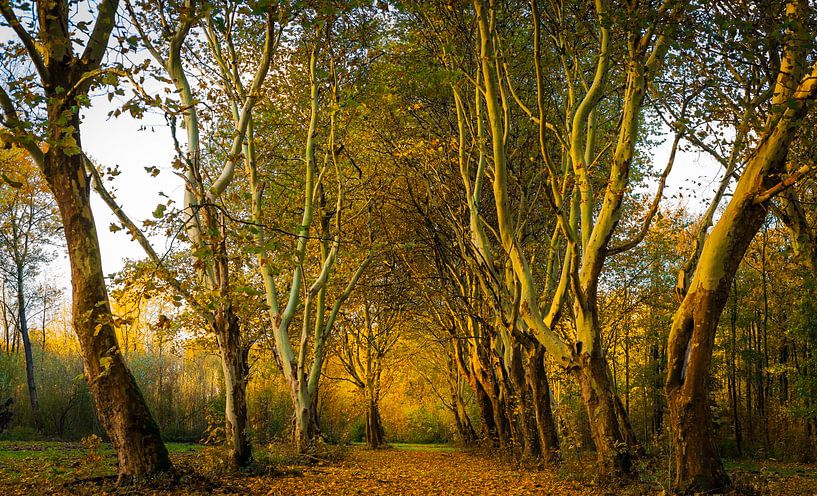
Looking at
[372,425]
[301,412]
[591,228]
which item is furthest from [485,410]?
[591,228]

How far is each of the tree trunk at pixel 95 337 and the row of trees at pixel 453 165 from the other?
24mm

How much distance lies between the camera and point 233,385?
416 inches

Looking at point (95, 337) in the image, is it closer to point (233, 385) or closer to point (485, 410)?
point (233, 385)

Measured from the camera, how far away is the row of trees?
7.20m

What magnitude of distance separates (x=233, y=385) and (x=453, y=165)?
27.5 ft

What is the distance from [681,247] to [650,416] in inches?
419

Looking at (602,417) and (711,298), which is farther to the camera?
(602,417)

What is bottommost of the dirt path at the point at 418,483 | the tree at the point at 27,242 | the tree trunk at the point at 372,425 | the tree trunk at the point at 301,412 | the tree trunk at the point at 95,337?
the tree trunk at the point at 372,425

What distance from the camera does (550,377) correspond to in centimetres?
2573

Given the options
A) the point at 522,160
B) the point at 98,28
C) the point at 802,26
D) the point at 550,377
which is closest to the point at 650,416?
the point at 550,377

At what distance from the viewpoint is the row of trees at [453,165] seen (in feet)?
23.6

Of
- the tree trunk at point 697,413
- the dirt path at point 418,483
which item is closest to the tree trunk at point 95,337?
the dirt path at point 418,483

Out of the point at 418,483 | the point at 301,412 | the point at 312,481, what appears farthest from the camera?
the point at 301,412

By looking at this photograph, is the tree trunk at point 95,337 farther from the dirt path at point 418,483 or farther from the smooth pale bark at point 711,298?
the smooth pale bark at point 711,298
